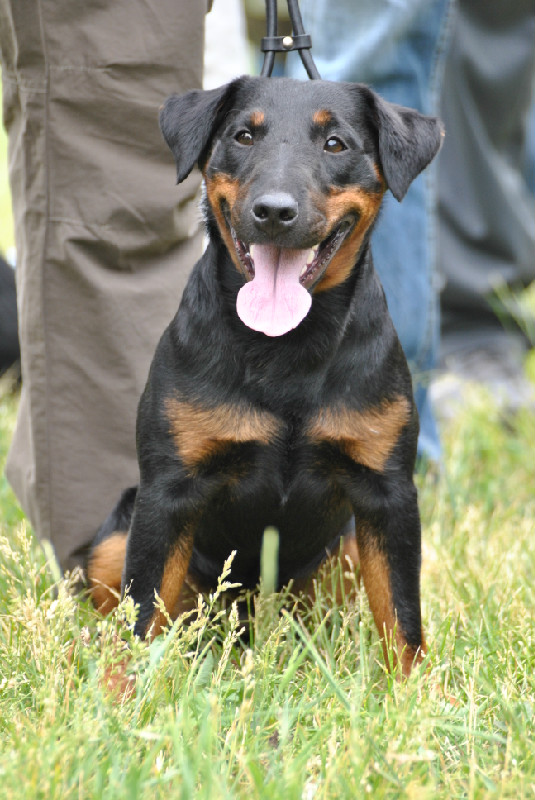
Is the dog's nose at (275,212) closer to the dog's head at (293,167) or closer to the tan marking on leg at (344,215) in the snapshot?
the dog's head at (293,167)

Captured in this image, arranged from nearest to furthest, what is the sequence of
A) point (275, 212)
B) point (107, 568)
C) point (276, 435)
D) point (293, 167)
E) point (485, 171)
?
point (275, 212)
point (293, 167)
point (276, 435)
point (107, 568)
point (485, 171)

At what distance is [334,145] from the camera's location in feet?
9.46

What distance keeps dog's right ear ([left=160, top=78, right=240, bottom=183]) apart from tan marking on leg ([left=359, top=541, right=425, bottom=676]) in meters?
1.16

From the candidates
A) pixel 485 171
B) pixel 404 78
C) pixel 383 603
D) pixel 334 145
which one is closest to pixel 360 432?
pixel 383 603

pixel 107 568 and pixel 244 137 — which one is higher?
pixel 244 137

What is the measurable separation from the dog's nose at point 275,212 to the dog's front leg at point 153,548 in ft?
2.49

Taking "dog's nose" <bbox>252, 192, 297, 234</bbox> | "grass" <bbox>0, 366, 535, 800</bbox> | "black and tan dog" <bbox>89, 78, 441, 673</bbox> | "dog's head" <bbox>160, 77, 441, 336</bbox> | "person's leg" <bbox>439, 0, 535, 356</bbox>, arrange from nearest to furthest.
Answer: "grass" <bbox>0, 366, 535, 800</bbox> → "dog's nose" <bbox>252, 192, 297, 234</bbox> → "dog's head" <bbox>160, 77, 441, 336</bbox> → "black and tan dog" <bbox>89, 78, 441, 673</bbox> → "person's leg" <bbox>439, 0, 535, 356</bbox>

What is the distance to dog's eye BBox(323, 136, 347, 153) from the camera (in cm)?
287

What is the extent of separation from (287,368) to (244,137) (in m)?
0.65

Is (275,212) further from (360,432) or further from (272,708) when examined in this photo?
(272,708)

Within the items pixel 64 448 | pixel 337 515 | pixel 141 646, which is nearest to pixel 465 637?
pixel 337 515

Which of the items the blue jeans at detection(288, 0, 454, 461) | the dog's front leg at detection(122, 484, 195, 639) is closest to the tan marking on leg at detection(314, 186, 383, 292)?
the dog's front leg at detection(122, 484, 195, 639)

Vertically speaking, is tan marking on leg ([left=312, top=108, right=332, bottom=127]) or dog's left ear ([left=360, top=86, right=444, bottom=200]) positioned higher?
tan marking on leg ([left=312, top=108, right=332, bottom=127])

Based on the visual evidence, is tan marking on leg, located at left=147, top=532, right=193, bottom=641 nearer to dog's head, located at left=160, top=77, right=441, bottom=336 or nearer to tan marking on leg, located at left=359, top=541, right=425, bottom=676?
tan marking on leg, located at left=359, top=541, right=425, bottom=676
